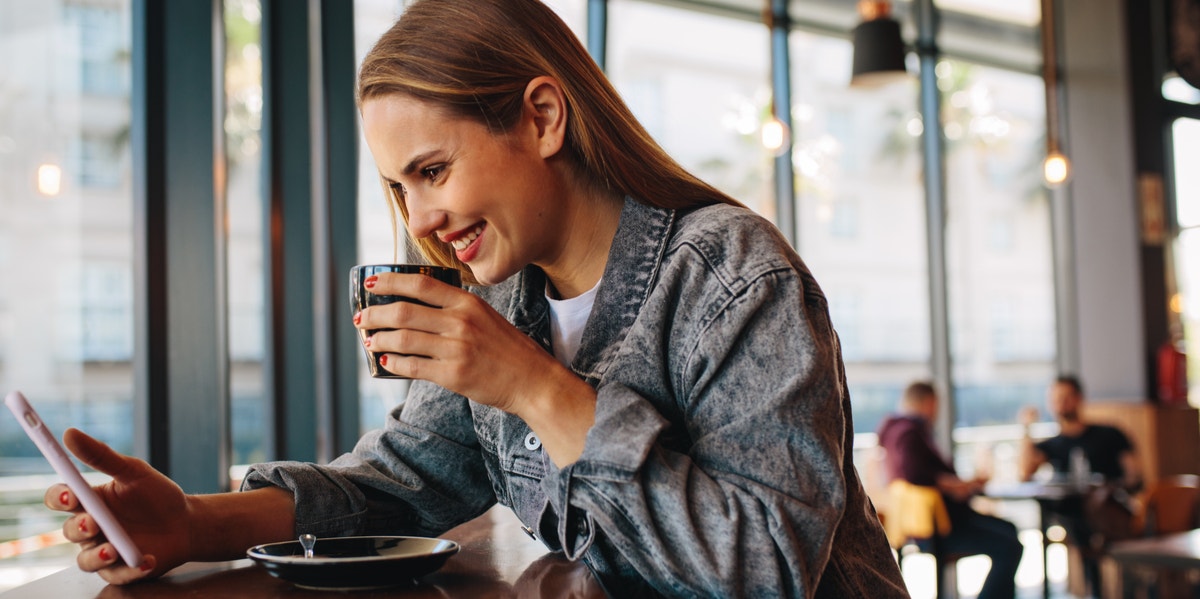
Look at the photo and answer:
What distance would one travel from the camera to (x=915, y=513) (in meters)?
4.89

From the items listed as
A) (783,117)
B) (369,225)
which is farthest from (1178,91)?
(369,225)

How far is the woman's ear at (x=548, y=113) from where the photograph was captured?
1.19m

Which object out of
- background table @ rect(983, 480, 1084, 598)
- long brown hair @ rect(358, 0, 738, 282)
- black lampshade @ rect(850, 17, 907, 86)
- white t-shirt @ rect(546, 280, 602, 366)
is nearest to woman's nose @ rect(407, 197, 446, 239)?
long brown hair @ rect(358, 0, 738, 282)

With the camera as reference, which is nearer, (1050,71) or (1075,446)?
(1075,446)

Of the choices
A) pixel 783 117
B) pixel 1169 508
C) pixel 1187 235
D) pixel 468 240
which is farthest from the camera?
pixel 1187 235

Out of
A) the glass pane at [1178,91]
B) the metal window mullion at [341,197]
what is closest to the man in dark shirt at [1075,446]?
the glass pane at [1178,91]

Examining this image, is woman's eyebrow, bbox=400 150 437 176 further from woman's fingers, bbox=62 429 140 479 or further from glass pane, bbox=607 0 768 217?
glass pane, bbox=607 0 768 217

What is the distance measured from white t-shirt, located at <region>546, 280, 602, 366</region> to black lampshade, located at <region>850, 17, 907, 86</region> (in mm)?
3914

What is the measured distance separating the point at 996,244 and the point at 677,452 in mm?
6692

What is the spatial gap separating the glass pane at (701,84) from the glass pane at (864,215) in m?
0.28

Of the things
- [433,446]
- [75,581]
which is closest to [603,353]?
[433,446]

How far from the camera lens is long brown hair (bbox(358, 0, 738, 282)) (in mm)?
1132

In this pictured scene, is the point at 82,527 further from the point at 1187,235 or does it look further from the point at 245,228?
the point at 1187,235

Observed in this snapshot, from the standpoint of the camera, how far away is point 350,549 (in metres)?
1.02
